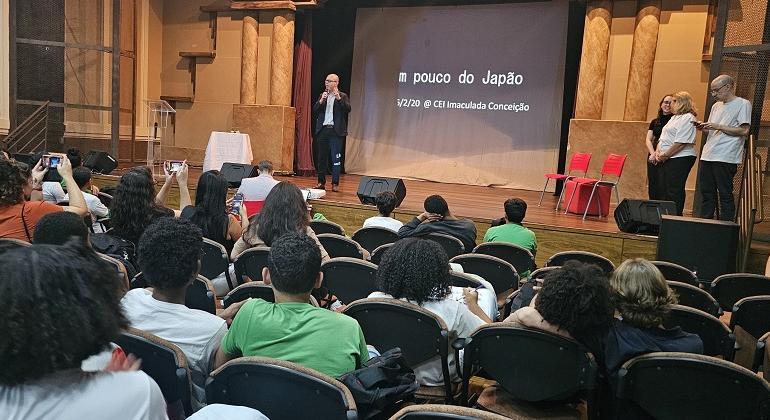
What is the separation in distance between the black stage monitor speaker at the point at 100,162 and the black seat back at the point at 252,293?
6.63 meters

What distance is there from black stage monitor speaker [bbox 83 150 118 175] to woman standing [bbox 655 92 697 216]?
704 centimetres

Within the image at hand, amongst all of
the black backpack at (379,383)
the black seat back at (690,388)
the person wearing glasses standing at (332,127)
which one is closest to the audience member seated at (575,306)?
the black seat back at (690,388)

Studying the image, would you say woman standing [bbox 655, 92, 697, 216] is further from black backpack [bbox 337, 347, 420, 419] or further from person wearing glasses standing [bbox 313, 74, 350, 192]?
black backpack [bbox 337, 347, 420, 419]

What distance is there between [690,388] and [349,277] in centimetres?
168

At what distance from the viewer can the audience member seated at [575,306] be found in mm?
2070

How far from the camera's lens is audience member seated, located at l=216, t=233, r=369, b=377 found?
1.80 metres

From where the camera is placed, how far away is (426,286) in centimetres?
238

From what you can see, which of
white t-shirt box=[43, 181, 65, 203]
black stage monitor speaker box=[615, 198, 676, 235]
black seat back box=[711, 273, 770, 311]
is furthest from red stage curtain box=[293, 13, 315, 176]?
black seat back box=[711, 273, 770, 311]

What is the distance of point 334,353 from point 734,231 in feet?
13.5

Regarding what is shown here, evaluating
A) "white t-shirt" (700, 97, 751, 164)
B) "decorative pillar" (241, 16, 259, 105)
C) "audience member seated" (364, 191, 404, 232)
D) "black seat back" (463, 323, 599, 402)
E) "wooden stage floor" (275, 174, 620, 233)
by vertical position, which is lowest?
"black seat back" (463, 323, 599, 402)

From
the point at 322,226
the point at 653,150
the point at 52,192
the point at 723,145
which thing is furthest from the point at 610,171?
the point at 52,192

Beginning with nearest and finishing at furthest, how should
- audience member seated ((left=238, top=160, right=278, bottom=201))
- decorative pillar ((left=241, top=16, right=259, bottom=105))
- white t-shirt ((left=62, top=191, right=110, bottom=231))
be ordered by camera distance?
1. white t-shirt ((left=62, top=191, right=110, bottom=231))
2. audience member seated ((left=238, top=160, right=278, bottom=201))
3. decorative pillar ((left=241, top=16, right=259, bottom=105))

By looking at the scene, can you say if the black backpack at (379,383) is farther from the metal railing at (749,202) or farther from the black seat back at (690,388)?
the metal railing at (749,202)

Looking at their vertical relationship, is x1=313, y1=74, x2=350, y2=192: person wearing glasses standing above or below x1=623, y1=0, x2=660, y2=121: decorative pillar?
below
